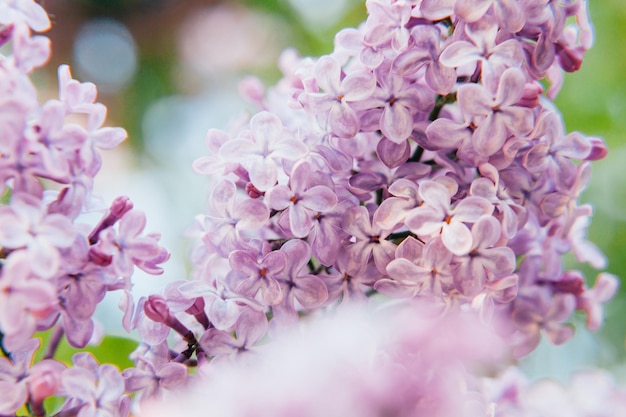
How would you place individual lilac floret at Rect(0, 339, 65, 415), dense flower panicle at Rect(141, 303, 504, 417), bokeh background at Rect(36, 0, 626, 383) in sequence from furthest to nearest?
1. bokeh background at Rect(36, 0, 626, 383)
2. individual lilac floret at Rect(0, 339, 65, 415)
3. dense flower panicle at Rect(141, 303, 504, 417)

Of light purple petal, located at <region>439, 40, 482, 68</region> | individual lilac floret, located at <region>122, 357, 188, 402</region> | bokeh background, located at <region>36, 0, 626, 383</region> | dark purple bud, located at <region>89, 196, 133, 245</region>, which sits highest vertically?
→ light purple petal, located at <region>439, 40, 482, 68</region>

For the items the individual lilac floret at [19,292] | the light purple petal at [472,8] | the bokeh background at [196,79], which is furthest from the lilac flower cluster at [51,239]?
the bokeh background at [196,79]

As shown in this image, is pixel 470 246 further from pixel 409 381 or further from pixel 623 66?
pixel 623 66

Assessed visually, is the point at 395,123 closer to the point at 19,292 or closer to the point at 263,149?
the point at 263,149

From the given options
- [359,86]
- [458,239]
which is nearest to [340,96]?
[359,86]

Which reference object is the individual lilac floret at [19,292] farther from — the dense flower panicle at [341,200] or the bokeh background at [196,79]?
the bokeh background at [196,79]

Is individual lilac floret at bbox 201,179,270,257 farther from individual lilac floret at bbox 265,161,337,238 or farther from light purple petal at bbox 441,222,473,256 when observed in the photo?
light purple petal at bbox 441,222,473,256

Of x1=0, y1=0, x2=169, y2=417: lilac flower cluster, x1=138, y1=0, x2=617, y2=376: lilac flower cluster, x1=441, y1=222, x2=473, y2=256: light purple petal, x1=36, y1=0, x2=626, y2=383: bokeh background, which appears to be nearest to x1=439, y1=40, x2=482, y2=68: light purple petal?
x1=138, y1=0, x2=617, y2=376: lilac flower cluster
